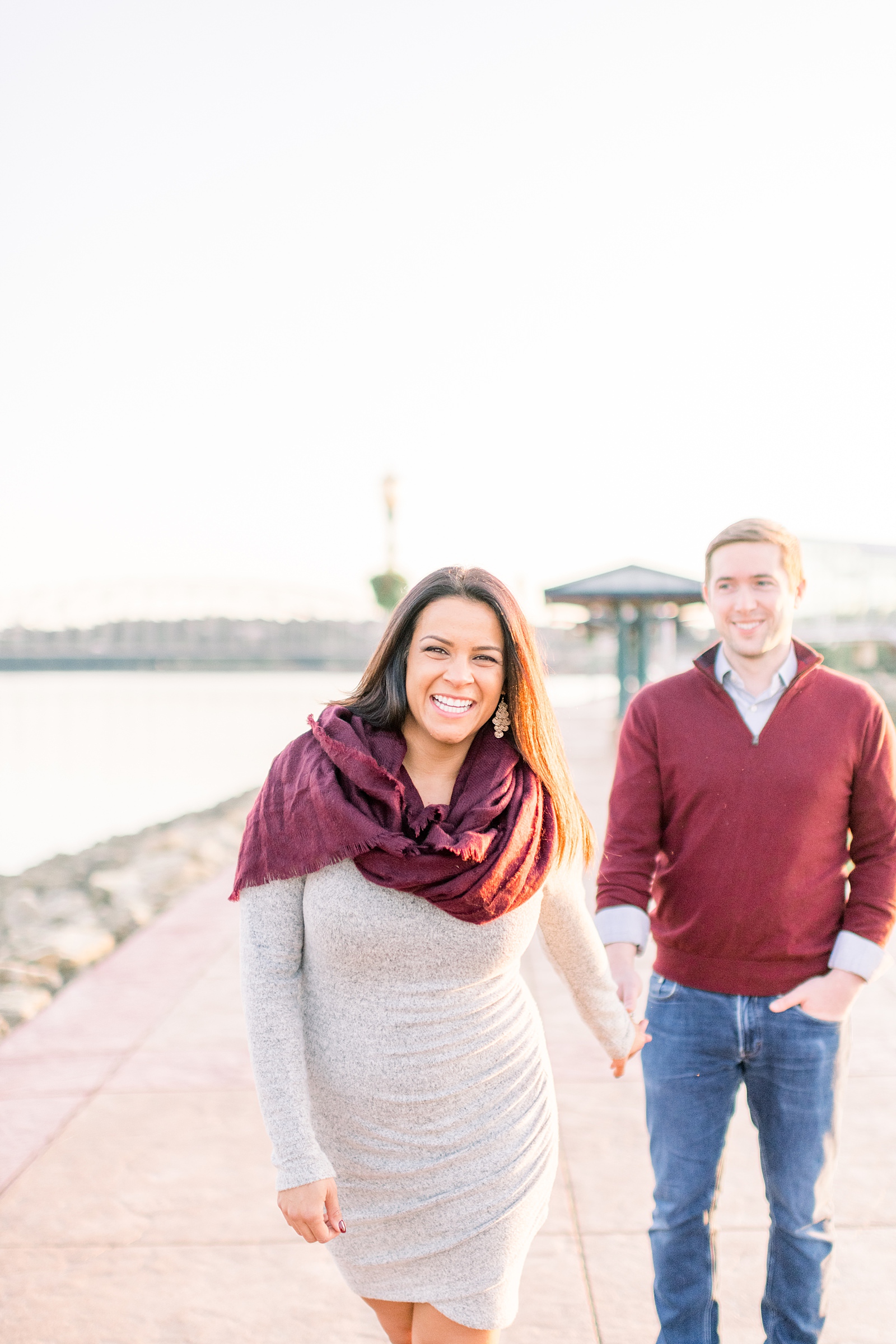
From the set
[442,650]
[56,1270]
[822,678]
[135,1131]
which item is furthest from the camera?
[135,1131]

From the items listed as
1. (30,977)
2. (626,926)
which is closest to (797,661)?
(626,926)

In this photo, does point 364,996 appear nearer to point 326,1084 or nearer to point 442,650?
point 326,1084

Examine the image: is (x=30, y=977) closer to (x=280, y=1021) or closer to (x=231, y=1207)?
(x=231, y=1207)

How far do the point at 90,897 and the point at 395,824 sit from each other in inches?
331

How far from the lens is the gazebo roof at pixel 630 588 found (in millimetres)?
12688

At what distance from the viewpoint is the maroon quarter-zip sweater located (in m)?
2.08

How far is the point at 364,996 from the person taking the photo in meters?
1.72

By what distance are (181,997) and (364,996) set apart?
3.38 meters

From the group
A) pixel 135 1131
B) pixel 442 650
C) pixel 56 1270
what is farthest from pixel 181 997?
pixel 442 650

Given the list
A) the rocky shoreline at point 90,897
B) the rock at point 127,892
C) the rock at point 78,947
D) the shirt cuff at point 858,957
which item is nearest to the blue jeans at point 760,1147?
the shirt cuff at point 858,957

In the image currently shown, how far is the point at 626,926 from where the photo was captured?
2225 mm

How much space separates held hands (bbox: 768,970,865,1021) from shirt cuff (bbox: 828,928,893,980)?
0.6 inches

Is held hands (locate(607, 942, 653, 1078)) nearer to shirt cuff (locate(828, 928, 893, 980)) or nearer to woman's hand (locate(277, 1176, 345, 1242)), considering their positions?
shirt cuff (locate(828, 928, 893, 980))

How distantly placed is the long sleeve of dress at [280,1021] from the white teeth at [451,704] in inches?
15.3
